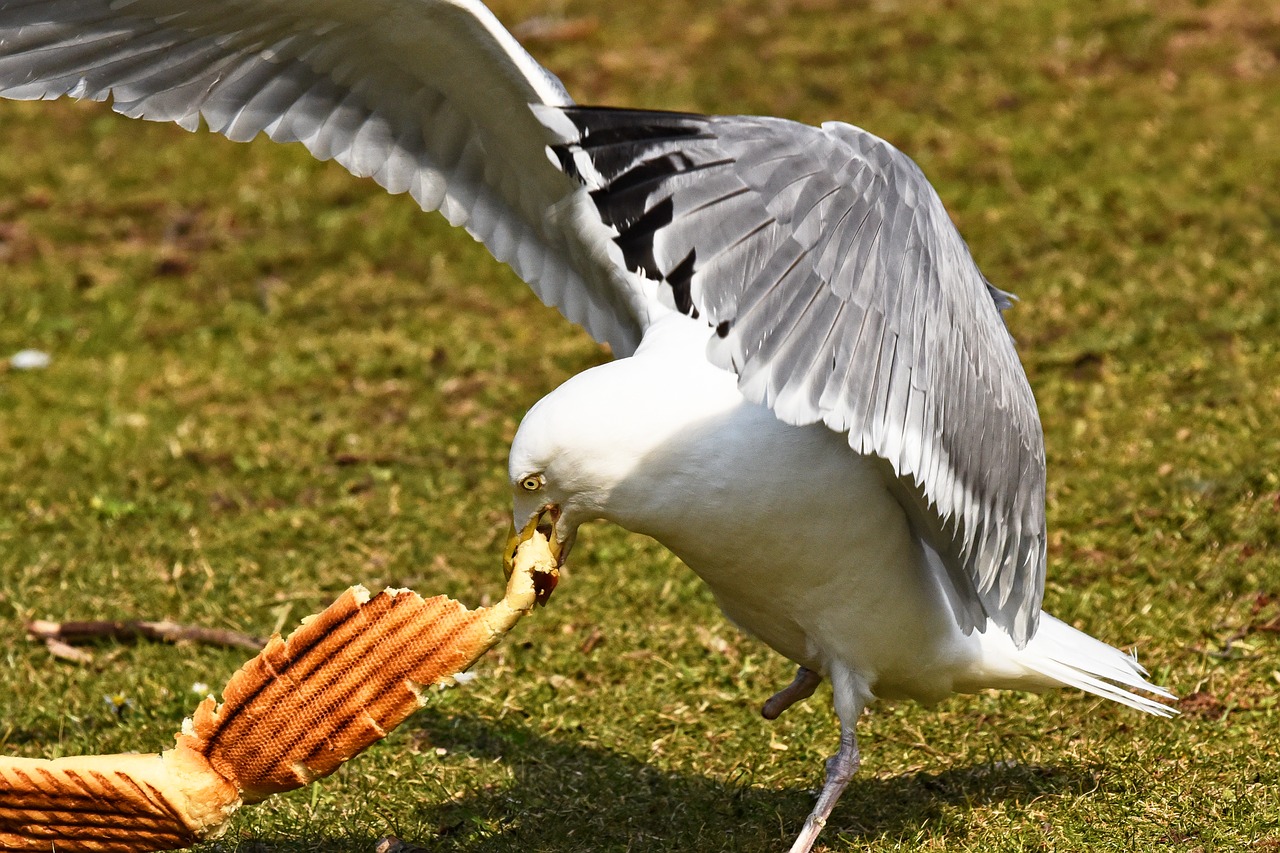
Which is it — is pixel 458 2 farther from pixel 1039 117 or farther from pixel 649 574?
pixel 1039 117

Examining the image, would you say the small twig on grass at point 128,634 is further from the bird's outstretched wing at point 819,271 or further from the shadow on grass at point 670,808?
the bird's outstretched wing at point 819,271

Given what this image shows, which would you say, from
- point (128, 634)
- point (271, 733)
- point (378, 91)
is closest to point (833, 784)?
point (271, 733)

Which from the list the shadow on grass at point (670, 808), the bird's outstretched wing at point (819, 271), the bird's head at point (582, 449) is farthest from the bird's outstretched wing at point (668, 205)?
the shadow on grass at point (670, 808)

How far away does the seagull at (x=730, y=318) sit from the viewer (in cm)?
248

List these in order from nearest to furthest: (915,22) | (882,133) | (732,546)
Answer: (732,546), (882,133), (915,22)

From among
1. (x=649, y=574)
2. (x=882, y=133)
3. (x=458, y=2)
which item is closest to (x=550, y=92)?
(x=458, y=2)

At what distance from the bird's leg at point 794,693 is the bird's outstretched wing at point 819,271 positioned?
0.85m

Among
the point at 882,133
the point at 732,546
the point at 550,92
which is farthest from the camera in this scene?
the point at 882,133

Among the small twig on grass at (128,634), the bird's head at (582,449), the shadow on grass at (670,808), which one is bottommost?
the shadow on grass at (670,808)

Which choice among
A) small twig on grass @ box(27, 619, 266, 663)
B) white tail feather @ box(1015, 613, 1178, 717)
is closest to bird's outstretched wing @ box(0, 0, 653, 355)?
white tail feather @ box(1015, 613, 1178, 717)

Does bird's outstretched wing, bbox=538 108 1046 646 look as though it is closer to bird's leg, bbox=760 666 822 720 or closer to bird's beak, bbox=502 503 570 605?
bird's beak, bbox=502 503 570 605

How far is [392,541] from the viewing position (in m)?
5.52

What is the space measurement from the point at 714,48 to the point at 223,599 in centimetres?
551

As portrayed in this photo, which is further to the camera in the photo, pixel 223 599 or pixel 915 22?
pixel 915 22
